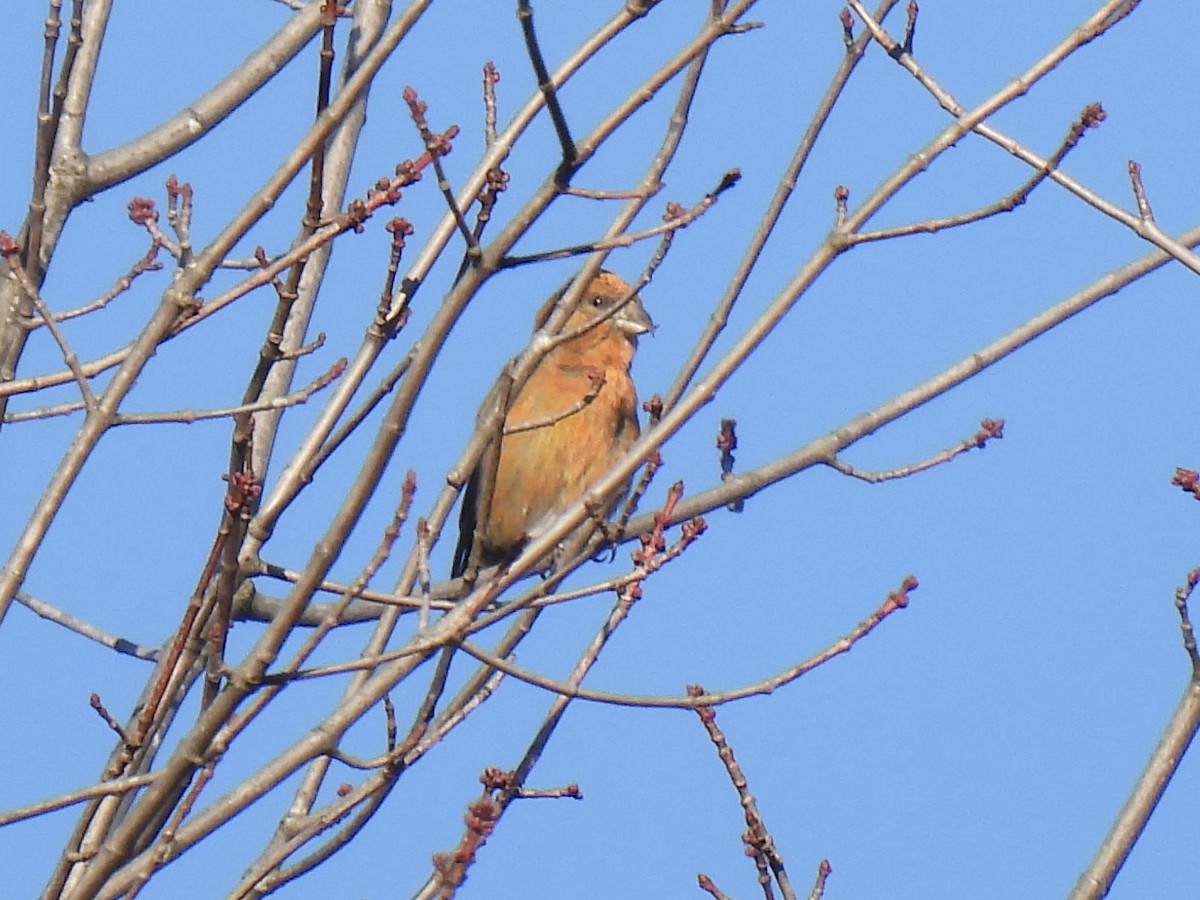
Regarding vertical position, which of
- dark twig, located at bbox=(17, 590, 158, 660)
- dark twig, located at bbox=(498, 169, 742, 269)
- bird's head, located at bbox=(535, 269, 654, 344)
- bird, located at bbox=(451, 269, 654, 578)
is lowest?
dark twig, located at bbox=(498, 169, 742, 269)

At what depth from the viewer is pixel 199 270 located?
3.15 metres

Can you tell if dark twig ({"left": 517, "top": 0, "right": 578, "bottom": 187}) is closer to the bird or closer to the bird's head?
the bird

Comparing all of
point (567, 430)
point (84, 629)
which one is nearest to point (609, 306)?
point (567, 430)

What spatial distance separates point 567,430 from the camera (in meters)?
6.84

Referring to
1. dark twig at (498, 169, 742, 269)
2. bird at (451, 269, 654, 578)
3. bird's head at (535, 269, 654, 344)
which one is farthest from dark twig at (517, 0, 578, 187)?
A: bird's head at (535, 269, 654, 344)

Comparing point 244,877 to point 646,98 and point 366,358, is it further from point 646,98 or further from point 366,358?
point 646,98

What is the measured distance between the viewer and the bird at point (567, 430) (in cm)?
687

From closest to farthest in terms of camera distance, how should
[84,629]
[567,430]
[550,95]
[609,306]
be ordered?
[550,95] < [84,629] < [567,430] < [609,306]

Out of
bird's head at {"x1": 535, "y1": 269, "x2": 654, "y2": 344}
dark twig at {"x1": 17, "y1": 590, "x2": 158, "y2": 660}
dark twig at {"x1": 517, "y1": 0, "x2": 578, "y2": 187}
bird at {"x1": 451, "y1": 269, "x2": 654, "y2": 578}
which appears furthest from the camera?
bird's head at {"x1": 535, "y1": 269, "x2": 654, "y2": 344}

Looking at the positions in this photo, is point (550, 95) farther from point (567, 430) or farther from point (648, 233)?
point (567, 430)

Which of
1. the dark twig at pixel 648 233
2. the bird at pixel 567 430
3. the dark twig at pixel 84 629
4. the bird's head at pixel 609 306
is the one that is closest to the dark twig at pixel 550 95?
the dark twig at pixel 648 233

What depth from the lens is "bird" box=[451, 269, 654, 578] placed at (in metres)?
6.87

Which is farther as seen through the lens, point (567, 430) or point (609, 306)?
point (609, 306)

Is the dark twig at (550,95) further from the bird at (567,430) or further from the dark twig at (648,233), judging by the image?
the bird at (567,430)
